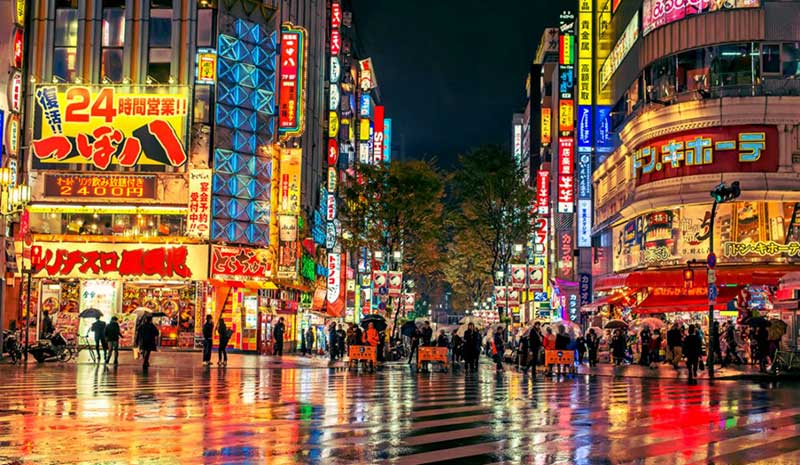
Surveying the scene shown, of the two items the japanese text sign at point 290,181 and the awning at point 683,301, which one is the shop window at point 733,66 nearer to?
the awning at point 683,301

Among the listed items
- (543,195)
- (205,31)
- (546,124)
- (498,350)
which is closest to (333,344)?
(498,350)

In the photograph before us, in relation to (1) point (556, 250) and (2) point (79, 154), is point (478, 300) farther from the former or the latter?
(2) point (79, 154)

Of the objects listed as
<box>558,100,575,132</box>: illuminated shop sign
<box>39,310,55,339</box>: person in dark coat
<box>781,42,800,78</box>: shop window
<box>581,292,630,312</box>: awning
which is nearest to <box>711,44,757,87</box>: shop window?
<box>781,42,800,78</box>: shop window

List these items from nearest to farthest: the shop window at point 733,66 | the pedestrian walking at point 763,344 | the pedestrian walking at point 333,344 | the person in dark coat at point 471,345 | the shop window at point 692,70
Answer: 1. the pedestrian walking at point 763,344
2. the person in dark coat at point 471,345
3. the pedestrian walking at point 333,344
4. the shop window at point 733,66
5. the shop window at point 692,70

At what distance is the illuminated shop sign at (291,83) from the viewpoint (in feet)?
162

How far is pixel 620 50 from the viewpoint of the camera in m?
57.1

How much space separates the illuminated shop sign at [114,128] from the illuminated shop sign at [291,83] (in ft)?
16.5

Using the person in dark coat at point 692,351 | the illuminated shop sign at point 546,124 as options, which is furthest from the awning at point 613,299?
the illuminated shop sign at point 546,124

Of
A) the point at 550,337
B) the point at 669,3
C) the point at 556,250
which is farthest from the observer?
the point at 556,250

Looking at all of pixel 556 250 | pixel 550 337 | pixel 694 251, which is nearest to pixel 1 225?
pixel 550 337

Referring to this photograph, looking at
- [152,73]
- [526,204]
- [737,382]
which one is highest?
[152,73]

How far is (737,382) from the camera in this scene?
29906 mm

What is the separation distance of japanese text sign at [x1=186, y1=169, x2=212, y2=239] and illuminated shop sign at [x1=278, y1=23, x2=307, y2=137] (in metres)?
4.90

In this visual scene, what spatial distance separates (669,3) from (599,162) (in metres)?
17.3
